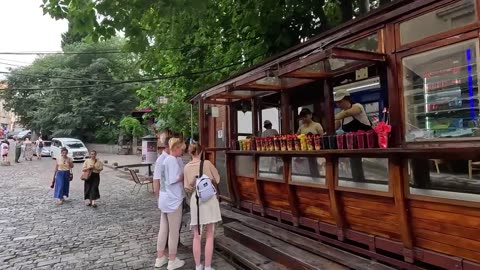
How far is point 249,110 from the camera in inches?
307

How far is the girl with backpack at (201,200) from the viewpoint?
4.88 metres

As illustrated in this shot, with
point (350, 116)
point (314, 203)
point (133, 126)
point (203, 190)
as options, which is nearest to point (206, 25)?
point (350, 116)

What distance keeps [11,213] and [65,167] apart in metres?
1.99

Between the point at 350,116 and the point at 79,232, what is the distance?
586 cm

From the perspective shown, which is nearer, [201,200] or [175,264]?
[201,200]

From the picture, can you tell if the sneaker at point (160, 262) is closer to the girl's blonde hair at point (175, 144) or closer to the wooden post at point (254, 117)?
the girl's blonde hair at point (175, 144)

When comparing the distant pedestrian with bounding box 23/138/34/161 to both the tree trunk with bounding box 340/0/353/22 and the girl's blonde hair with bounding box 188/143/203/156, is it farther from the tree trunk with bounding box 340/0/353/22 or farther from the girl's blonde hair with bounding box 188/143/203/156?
the girl's blonde hair with bounding box 188/143/203/156

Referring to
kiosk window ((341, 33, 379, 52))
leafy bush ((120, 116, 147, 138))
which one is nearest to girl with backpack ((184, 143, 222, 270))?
kiosk window ((341, 33, 379, 52))

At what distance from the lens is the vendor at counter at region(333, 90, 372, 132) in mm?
4789

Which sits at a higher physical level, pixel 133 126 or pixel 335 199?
pixel 133 126

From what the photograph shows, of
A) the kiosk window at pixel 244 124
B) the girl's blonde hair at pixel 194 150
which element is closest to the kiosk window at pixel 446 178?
the girl's blonde hair at pixel 194 150

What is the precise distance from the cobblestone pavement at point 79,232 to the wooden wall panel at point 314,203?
4.69 feet

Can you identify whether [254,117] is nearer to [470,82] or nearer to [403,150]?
[403,150]

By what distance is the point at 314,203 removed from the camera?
5.00 metres
